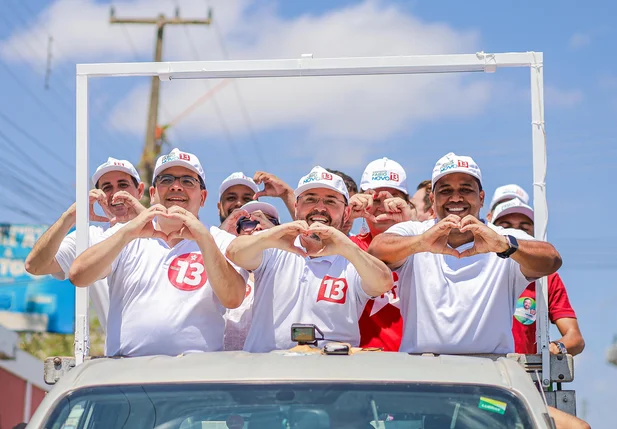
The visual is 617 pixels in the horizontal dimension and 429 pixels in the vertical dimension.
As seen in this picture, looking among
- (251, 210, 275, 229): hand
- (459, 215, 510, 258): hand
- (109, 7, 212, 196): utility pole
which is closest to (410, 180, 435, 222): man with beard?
(251, 210, 275, 229): hand

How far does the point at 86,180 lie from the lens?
5.48m

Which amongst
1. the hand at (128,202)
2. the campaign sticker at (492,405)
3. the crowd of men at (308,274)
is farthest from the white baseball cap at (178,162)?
the campaign sticker at (492,405)

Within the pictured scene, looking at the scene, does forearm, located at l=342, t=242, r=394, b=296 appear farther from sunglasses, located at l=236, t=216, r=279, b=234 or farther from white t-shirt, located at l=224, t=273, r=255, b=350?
sunglasses, located at l=236, t=216, r=279, b=234

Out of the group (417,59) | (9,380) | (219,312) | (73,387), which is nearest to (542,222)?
(417,59)

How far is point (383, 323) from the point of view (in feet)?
19.2

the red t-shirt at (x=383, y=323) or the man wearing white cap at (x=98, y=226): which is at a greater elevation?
the man wearing white cap at (x=98, y=226)

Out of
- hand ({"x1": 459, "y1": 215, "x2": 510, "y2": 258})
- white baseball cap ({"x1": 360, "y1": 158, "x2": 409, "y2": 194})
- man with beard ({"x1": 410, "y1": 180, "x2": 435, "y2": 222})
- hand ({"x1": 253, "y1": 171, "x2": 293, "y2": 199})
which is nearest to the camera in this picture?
hand ({"x1": 459, "y1": 215, "x2": 510, "y2": 258})

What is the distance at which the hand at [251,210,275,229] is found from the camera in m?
6.30

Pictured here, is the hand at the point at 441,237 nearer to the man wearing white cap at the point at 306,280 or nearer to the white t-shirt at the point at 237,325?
the man wearing white cap at the point at 306,280

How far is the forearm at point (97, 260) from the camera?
513cm

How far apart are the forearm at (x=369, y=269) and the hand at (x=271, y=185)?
2031 mm

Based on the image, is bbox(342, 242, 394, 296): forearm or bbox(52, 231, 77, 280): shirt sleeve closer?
bbox(342, 242, 394, 296): forearm

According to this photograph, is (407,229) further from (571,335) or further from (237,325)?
(571,335)

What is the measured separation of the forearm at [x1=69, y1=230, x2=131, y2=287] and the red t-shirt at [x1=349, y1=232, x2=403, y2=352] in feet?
4.79
